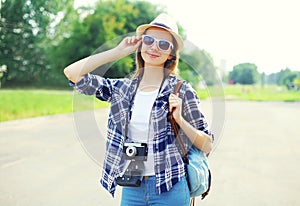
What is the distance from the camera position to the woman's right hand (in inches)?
83.9

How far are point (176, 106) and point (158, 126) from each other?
130 mm

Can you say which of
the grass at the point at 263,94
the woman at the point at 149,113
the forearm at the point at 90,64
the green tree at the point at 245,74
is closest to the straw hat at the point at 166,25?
the woman at the point at 149,113

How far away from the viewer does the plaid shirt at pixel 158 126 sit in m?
2.03

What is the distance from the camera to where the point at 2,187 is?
504cm

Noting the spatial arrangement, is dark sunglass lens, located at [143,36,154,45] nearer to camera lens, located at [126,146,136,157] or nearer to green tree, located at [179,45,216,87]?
green tree, located at [179,45,216,87]

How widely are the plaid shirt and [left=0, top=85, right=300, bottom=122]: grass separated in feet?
0.57

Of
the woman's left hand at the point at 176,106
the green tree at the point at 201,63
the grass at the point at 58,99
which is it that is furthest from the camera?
the grass at the point at 58,99

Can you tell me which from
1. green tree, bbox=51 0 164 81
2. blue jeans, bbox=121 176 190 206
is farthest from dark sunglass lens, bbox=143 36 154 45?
green tree, bbox=51 0 164 81

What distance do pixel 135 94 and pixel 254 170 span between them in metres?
4.28

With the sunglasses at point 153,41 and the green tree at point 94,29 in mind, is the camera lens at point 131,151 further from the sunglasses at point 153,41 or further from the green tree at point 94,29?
the green tree at point 94,29

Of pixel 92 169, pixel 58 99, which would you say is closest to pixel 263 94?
pixel 58 99

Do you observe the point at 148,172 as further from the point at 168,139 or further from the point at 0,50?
the point at 0,50

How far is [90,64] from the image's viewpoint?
2172mm

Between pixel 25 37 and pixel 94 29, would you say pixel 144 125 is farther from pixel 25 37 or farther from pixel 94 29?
pixel 25 37
